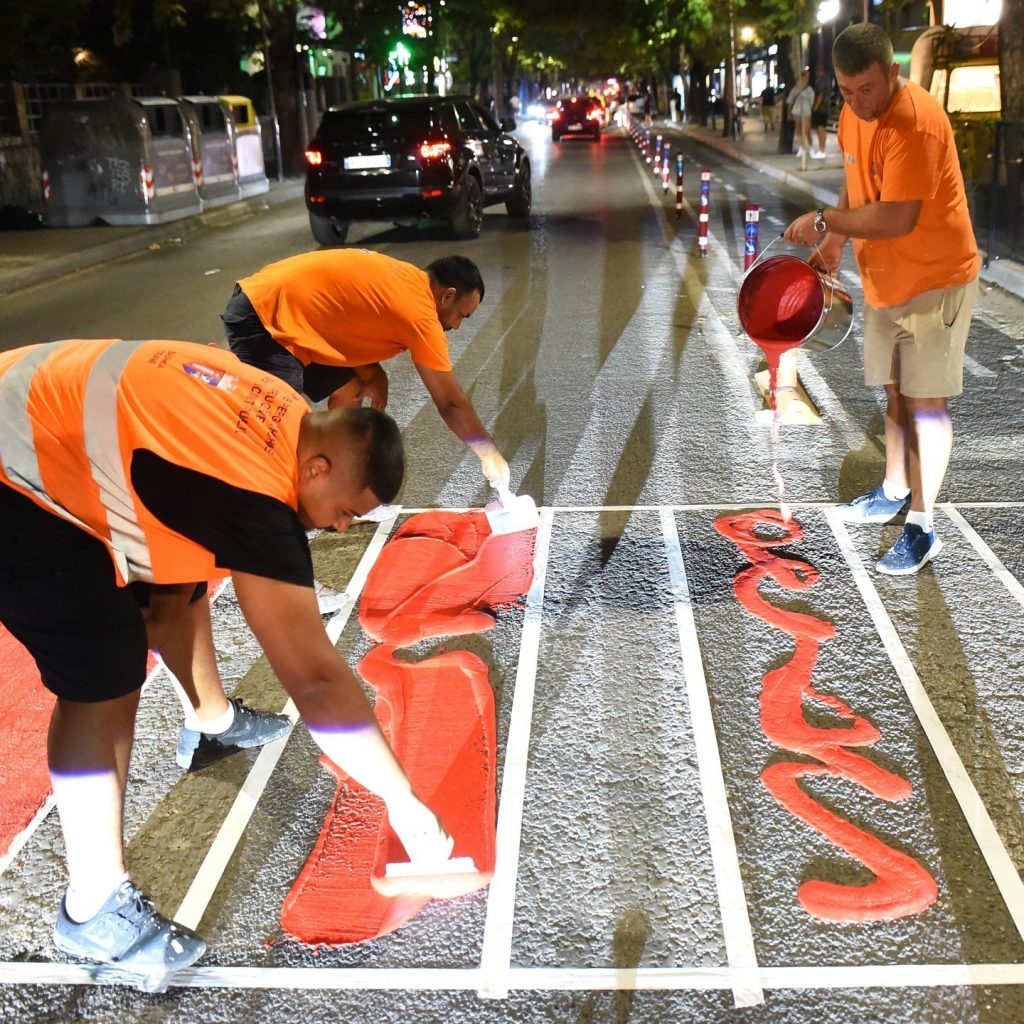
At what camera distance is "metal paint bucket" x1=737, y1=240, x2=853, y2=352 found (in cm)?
494

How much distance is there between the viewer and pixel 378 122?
604 inches

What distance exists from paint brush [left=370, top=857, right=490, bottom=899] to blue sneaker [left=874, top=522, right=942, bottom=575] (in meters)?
2.53

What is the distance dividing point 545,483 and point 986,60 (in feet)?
66.6

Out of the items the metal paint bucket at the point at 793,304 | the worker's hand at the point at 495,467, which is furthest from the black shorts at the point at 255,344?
the metal paint bucket at the point at 793,304

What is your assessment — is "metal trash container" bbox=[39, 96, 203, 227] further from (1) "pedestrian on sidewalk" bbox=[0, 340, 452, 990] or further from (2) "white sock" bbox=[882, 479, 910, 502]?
(1) "pedestrian on sidewalk" bbox=[0, 340, 452, 990]

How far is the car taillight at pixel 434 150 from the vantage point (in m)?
15.0

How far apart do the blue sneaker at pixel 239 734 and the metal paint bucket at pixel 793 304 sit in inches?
108

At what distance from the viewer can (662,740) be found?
356 centimetres

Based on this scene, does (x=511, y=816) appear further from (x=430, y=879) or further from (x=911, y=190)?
(x=911, y=190)

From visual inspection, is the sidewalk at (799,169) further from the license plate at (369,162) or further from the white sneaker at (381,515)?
the white sneaker at (381,515)

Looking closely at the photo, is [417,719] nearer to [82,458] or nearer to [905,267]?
[82,458]

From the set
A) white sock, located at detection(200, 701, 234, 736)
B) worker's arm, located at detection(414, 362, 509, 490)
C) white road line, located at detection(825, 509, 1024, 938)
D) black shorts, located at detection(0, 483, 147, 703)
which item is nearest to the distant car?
worker's arm, located at detection(414, 362, 509, 490)

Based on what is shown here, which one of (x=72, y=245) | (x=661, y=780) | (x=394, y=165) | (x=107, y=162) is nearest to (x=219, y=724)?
(x=661, y=780)

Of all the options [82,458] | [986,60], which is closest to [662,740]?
[82,458]
